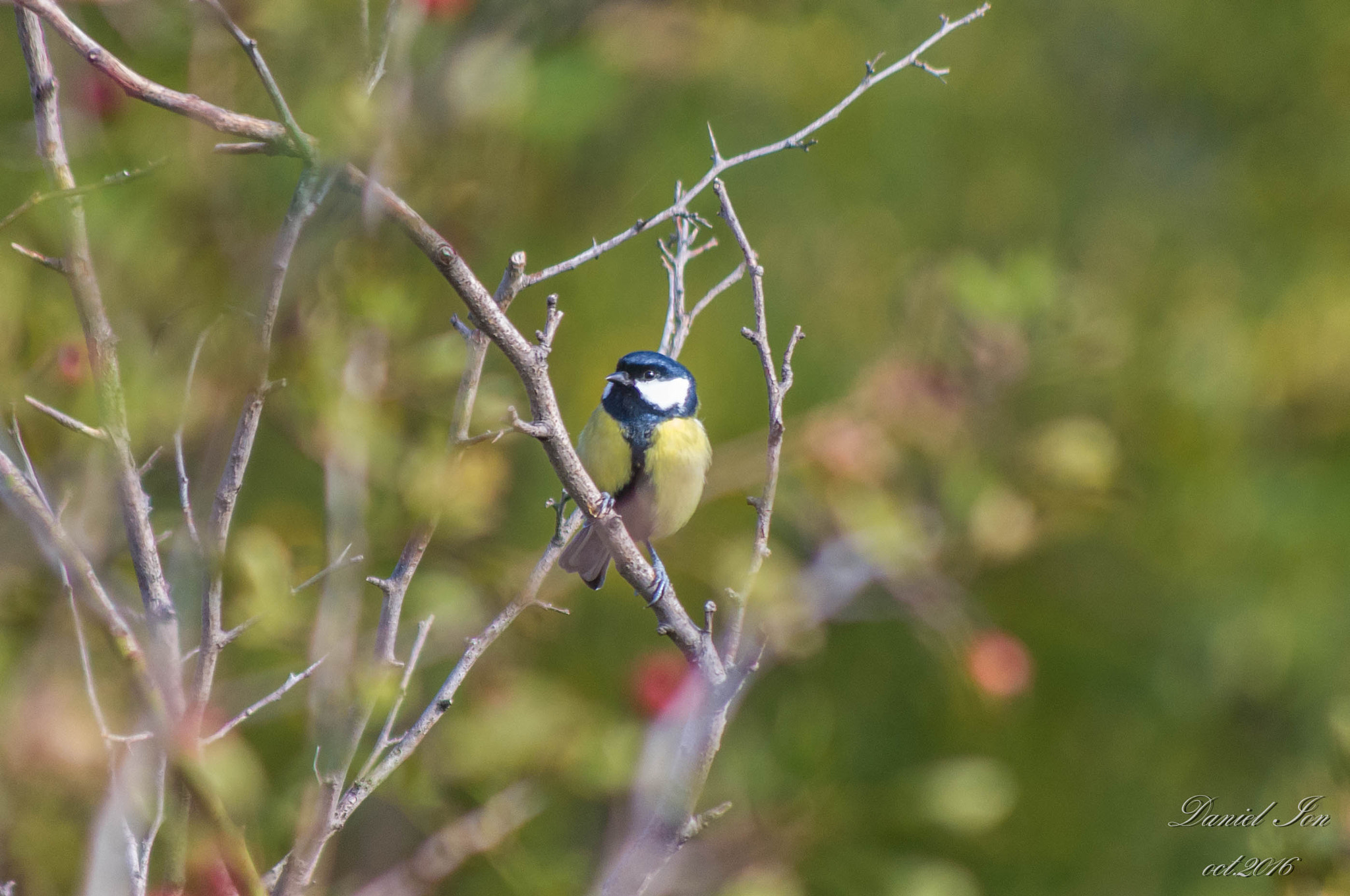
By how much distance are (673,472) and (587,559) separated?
317mm

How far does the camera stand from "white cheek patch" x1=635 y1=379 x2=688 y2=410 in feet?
9.07

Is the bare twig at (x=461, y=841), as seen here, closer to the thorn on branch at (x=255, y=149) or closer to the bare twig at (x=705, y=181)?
the bare twig at (x=705, y=181)

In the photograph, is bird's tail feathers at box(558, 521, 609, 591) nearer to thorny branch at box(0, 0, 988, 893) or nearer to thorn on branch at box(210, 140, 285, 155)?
thorny branch at box(0, 0, 988, 893)

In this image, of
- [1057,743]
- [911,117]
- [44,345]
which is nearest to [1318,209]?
[911,117]

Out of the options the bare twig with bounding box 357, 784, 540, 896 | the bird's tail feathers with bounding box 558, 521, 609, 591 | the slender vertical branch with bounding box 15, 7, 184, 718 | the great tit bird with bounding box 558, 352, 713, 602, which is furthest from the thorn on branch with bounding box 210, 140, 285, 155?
the bird's tail feathers with bounding box 558, 521, 609, 591

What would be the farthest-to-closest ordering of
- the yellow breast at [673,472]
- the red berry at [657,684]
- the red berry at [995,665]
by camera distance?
the red berry at [995,665], the yellow breast at [673,472], the red berry at [657,684]

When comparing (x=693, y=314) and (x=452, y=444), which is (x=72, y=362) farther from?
(x=693, y=314)

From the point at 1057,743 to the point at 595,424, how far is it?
8.83ft

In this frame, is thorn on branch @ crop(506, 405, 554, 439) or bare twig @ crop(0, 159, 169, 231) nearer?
bare twig @ crop(0, 159, 169, 231)

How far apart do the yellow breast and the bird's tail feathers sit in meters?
0.15

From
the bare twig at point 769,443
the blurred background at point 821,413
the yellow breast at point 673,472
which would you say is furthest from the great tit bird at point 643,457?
the bare twig at point 769,443

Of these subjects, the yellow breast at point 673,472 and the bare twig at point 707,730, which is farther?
the yellow breast at point 673,472

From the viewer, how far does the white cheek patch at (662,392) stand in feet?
9.07

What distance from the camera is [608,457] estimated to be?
275 centimetres
